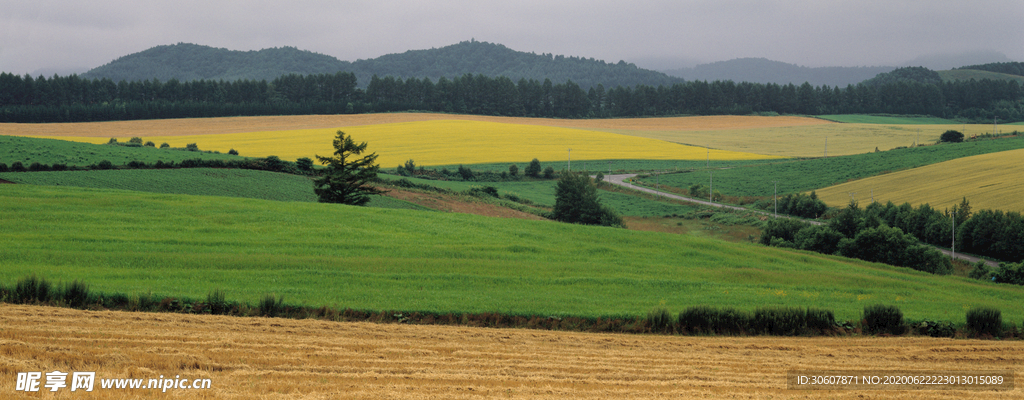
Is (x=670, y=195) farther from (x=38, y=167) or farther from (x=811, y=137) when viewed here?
(x=38, y=167)

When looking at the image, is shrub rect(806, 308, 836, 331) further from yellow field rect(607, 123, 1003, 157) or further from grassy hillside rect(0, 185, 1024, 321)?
yellow field rect(607, 123, 1003, 157)

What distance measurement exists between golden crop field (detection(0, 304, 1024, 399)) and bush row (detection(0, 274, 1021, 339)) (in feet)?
3.70

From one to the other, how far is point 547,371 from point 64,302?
12.2 meters

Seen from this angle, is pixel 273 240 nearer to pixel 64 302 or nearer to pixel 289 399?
pixel 64 302

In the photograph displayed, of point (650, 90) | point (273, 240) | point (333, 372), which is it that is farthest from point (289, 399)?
point (650, 90)

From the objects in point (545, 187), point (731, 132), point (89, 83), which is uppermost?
point (89, 83)

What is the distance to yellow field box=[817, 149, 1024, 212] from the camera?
177ft

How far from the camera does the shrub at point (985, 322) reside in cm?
1834

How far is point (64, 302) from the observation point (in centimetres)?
1496

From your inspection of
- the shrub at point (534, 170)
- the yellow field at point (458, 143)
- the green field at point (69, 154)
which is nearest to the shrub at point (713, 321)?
the green field at point (69, 154)

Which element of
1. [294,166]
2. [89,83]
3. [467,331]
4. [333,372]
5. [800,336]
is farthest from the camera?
[89,83]

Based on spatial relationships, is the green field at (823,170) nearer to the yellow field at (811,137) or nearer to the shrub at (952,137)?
the shrub at (952,137)

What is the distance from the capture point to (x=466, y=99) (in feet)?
471

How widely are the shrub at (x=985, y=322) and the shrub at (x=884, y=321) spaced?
235 cm
